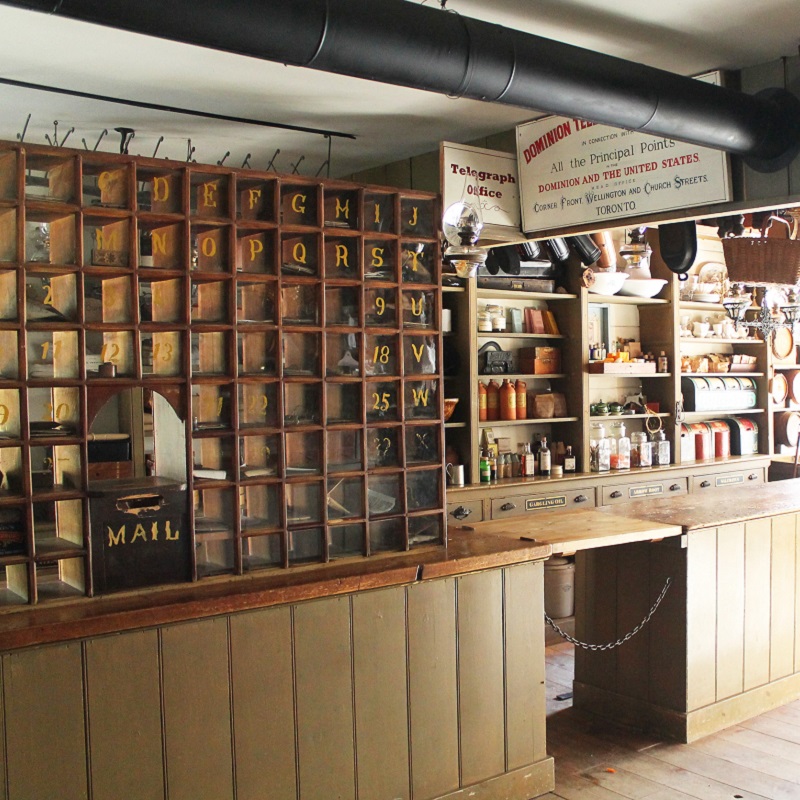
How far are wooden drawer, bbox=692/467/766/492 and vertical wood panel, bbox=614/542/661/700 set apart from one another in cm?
237

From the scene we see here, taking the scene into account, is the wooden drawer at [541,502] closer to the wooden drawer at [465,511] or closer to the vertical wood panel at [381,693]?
the wooden drawer at [465,511]

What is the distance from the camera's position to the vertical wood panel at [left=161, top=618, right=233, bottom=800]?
270cm

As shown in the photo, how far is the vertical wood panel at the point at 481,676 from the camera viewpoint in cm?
333

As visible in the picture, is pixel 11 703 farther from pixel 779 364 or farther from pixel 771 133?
pixel 779 364

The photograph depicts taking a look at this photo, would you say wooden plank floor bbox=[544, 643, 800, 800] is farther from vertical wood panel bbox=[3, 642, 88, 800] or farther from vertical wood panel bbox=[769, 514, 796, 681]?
vertical wood panel bbox=[3, 642, 88, 800]

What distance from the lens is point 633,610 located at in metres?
4.18

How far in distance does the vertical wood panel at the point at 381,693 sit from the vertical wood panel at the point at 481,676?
26 cm

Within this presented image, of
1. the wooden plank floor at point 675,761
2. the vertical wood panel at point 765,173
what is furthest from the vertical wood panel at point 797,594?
the vertical wood panel at point 765,173

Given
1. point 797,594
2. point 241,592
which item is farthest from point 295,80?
point 797,594

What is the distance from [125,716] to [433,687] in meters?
1.12

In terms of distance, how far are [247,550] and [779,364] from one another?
5575mm

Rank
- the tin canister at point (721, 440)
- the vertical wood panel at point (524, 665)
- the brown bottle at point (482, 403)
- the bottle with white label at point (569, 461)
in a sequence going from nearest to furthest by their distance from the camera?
the vertical wood panel at point (524, 665)
the brown bottle at point (482, 403)
the bottle with white label at point (569, 461)
the tin canister at point (721, 440)

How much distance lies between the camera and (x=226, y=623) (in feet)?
9.18

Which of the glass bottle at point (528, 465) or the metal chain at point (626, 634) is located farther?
the glass bottle at point (528, 465)
